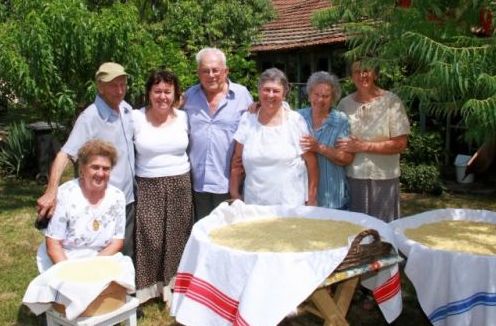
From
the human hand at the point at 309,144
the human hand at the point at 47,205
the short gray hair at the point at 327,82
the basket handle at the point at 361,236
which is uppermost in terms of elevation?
the short gray hair at the point at 327,82

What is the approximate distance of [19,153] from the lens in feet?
36.5

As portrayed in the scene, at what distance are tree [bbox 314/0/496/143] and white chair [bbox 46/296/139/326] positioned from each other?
218 centimetres

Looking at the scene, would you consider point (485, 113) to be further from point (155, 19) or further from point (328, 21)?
point (155, 19)

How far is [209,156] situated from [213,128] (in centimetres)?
22

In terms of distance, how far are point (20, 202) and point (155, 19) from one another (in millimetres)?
4814

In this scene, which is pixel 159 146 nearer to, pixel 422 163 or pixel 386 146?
pixel 386 146

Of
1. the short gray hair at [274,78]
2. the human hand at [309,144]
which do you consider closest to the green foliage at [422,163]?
A: the human hand at [309,144]

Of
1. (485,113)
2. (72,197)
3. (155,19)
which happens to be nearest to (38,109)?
(155,19)

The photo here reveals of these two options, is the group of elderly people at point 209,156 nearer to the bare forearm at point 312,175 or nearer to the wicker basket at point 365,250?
the bare forearm at point 312,175

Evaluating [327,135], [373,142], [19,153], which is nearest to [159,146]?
[327,135]

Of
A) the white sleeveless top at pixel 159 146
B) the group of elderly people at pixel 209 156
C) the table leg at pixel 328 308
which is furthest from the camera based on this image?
the white sleeveless top at pixel 159 146

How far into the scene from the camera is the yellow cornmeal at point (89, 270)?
316cm

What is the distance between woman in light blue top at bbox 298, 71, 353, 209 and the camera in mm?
4035

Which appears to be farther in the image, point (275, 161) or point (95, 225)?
point (275, 161)
